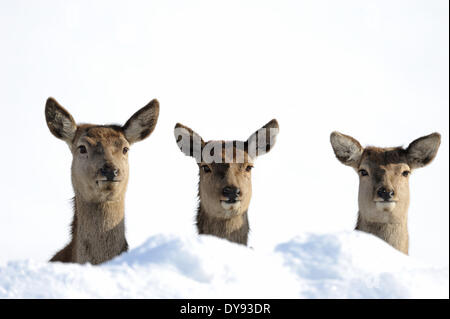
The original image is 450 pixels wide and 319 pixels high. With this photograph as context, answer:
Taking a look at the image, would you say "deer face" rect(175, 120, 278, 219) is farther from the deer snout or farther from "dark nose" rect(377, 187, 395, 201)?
"dark nose" rect(377, 187, 395, 201)

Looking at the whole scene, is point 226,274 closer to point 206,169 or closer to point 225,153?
point 206,169

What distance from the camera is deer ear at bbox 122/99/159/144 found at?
38.1 feet

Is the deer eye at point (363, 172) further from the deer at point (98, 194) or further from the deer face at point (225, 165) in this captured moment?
the deer at point (98, 194)

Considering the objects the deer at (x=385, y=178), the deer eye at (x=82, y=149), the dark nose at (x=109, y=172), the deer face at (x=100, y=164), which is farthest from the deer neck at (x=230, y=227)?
the deer at (x=385, y=178)

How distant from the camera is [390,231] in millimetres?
11984

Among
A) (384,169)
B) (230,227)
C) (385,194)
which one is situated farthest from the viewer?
(384,169)

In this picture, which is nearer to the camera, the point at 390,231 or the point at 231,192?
the point at 231,192

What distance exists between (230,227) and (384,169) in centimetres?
276

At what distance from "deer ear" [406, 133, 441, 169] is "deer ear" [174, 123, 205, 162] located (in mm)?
3490

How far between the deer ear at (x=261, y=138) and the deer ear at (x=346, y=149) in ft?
4.92

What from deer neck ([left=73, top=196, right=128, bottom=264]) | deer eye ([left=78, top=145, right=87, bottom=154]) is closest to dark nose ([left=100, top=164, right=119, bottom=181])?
deer neck ([left=73, top=196, right=128, bottom=264])

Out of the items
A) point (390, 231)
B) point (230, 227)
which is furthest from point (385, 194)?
point (230, 227)

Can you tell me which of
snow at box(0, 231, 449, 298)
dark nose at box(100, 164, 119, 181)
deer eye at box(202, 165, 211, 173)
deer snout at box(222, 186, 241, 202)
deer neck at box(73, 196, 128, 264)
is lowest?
snow at box(0, 231, 449, 298)
